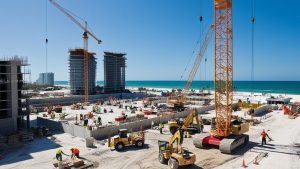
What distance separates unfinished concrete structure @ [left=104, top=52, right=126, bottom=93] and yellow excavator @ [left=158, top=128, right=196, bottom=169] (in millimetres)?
77015

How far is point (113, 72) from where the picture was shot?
9919 centimetres

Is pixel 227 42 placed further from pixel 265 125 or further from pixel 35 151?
pixel 35 151

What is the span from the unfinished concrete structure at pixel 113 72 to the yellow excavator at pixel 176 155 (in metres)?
77.0

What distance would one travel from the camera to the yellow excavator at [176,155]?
63.7 ft

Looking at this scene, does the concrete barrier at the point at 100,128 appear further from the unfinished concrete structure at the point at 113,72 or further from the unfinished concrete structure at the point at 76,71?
the unfinished concrete structure at the point at 113,72

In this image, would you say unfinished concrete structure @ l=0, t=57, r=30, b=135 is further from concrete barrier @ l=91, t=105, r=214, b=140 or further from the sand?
concrete barrier @ l=91, t=105, r=214, b=140

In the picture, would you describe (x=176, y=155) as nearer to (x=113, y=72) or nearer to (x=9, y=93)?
(x=9, y=93)

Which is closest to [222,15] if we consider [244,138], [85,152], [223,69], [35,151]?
[223,69]

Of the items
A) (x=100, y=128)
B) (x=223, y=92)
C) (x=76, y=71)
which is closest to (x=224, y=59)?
(x=223, y=92)

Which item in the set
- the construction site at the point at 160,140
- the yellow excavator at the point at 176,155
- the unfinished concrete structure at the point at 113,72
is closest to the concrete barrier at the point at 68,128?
the construction site at the point at 160,140

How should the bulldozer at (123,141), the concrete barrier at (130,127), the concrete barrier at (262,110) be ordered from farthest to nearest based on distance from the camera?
the concrete barrier at (262,110), the concrete barrier at (130,127), the bulldozer at (123,141)

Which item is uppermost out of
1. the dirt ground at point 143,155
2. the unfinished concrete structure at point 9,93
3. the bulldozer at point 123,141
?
the unfinished concrete structure at point 9,93

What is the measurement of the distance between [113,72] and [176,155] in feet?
267

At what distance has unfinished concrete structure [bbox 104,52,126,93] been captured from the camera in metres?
97.9
